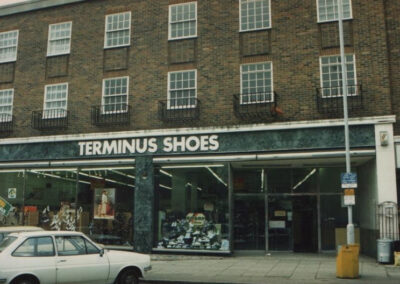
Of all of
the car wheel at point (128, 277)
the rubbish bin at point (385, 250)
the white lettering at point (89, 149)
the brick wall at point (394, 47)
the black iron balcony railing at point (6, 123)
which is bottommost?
the car wheel at point (128, 277)

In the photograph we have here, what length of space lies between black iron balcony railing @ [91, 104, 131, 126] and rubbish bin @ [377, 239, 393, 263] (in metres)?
10.7

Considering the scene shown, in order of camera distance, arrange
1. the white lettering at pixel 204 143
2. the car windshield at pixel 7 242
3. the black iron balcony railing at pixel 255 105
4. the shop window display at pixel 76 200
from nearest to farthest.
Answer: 1. the car windshield at pixel 7 242
2. the black iron balcony railing at pixel 255 105
3. the white lettering at pixel 204 143
4. the shop window display at pixel 76 200

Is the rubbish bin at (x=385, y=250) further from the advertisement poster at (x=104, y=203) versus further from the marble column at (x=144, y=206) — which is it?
the advertisement poster at (x=104, y=203)

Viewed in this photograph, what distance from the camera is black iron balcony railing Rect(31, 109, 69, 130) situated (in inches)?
808

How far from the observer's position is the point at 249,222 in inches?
749

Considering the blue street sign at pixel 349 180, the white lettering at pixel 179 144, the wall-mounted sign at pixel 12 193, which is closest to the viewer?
the blue street sign at pixel 349 180

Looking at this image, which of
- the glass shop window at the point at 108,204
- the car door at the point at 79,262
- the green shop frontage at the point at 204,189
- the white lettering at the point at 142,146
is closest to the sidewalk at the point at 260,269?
the green shop frontage at the point at 204,189

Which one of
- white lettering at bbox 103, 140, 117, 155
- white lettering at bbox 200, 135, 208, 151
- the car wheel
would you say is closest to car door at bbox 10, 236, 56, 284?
the car wheel

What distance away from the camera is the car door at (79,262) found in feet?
32.6

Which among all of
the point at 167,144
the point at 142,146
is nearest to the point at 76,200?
the point at 142,146

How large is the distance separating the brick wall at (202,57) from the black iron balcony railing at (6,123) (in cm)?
41

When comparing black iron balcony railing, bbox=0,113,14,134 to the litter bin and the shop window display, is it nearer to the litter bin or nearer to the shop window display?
the shop window display

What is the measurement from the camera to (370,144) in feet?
53.7

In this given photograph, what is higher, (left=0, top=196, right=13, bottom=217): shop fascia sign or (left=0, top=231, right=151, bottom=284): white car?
(left=0, top=196, right=13, bottom=217): shop fascia sign
